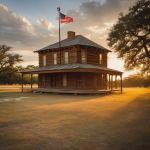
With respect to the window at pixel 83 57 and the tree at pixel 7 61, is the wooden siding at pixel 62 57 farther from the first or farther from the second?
the tree at pixel 7 61

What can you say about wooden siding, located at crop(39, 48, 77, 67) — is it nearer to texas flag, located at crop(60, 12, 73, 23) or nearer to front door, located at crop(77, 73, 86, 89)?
front door, located at crop(77, 73, 86, 89)

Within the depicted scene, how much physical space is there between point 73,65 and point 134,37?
37.7 feet

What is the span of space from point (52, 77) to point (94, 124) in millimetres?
21000

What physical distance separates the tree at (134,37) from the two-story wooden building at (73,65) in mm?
2969

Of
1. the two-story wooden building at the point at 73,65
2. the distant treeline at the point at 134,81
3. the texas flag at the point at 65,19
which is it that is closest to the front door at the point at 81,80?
the two-story wooden building at the point at 73,65

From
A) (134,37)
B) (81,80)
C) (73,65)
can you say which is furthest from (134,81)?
(73,65)

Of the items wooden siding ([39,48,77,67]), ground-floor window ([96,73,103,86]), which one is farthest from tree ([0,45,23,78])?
ground-floor window ([96,73,103,86])

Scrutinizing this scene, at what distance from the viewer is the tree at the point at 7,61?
49156 millimetres

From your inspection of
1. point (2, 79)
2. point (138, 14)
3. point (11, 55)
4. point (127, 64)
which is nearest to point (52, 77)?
point (127, 64)

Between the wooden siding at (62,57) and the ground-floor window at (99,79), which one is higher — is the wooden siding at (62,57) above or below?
above

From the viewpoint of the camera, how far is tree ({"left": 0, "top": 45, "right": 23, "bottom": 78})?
4916 centimetres

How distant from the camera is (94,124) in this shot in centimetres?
630

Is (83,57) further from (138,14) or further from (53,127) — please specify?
(53,127)

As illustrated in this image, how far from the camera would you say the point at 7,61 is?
49844 mm
